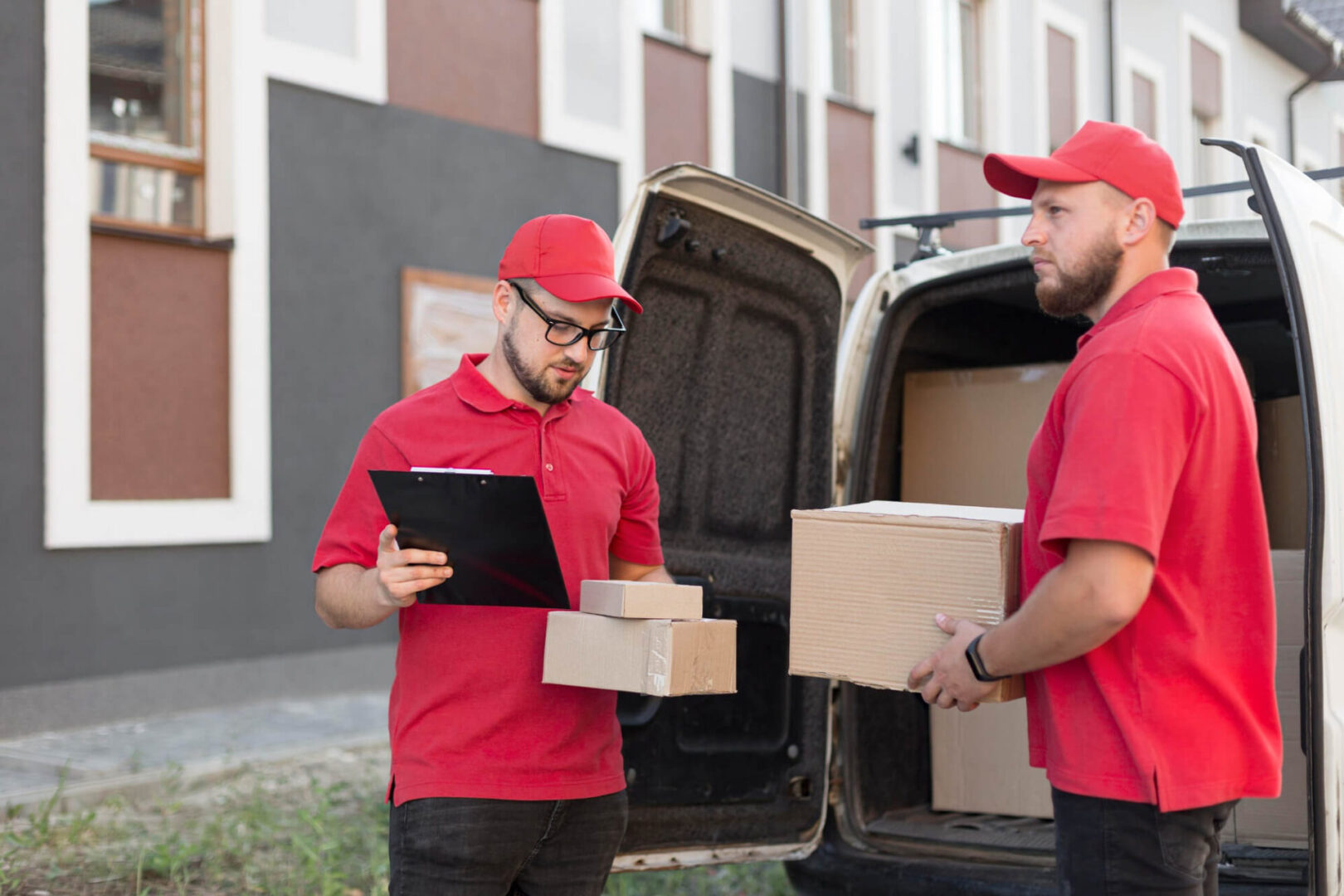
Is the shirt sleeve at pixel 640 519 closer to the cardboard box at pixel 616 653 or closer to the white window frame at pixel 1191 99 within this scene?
the cardboard box at pixel 616 653

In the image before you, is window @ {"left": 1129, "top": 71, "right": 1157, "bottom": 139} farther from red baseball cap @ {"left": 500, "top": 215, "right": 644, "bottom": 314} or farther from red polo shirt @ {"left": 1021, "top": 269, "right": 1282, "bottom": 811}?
red polo shirt @ {"left": 1021, "top": 269, "right": 1282, "bottom": 811}

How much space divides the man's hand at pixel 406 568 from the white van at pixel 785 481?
3.06 ft

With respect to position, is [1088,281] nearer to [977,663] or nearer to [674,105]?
[977,663]

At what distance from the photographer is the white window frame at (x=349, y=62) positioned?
8.58 m

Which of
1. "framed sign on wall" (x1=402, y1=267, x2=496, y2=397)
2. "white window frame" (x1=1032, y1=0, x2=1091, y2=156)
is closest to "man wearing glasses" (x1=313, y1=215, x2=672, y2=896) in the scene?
"framed sign on wall" (x1=402, y1=267, x2=496, y2=397)

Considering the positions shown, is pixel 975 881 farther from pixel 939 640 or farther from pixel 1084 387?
pixel 1084 387

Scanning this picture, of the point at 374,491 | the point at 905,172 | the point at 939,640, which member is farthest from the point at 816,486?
the point at 905,172

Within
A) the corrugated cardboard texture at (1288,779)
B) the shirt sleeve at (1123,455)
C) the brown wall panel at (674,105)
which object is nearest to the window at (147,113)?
the brown wall panel at (674,105)

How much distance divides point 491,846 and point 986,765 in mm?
2173

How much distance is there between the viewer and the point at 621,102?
10.8 meters

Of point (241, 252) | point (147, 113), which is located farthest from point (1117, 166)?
point (147, 113)

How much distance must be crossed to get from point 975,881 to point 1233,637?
153 cm

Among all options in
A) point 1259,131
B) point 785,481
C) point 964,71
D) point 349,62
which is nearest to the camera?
point 785,481

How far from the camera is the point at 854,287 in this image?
43.5ft
